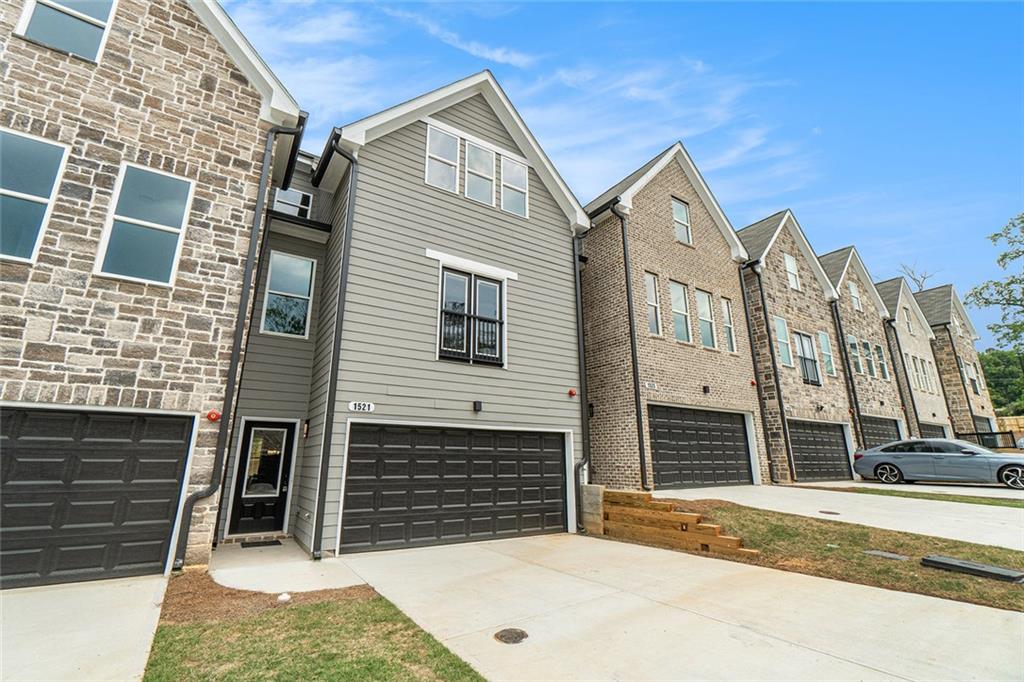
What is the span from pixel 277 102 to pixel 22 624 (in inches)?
328

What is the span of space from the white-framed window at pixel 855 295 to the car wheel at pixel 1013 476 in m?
9.81

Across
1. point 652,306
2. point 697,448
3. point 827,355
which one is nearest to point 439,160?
point 652,306

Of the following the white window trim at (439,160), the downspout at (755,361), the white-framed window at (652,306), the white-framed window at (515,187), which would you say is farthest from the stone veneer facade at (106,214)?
the downspout at (755,361)

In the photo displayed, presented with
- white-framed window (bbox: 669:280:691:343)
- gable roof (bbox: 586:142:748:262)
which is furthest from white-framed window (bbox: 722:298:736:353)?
gable roof (bbox: 586:142:748:262)

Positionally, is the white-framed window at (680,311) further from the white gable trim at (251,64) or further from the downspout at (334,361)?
the white gable trim at (251,64)

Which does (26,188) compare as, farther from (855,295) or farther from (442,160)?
(855,295)

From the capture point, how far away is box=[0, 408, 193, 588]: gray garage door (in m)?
5.61

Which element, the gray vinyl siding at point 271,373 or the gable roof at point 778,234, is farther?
the gable roof at point 778,234

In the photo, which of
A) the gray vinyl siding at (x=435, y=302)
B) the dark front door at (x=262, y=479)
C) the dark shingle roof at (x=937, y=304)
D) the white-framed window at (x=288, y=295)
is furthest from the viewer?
the dark shingle roof at (x=937, y=304)

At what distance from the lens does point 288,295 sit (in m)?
10.1

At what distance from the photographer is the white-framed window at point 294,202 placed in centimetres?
1102

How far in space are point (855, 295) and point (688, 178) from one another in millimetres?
13114

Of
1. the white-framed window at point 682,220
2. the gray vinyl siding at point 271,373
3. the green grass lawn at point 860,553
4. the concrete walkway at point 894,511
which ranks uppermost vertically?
the white-framed window at point 682,220

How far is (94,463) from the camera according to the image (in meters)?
6.09
